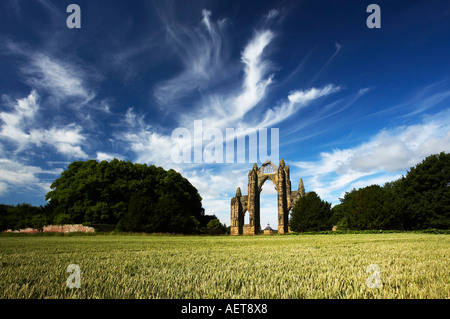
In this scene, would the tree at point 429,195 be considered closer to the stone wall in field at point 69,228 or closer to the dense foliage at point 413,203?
the dense foliage at point 413,203

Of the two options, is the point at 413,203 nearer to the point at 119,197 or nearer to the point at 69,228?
the point at 119,197

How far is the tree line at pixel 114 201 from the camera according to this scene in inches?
1176

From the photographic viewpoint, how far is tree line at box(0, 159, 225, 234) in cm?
2988

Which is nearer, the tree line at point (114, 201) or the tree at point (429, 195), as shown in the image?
the tree line at point (114, 201)

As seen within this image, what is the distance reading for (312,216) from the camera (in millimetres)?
38156

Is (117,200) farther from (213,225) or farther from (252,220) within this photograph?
(252,220)

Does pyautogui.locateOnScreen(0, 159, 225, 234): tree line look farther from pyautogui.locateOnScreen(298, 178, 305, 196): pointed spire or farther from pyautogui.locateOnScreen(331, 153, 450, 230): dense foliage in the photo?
pyautogui.locateOnScreen(298, 178, 305, 196): pointed spire

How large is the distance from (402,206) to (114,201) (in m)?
41.0

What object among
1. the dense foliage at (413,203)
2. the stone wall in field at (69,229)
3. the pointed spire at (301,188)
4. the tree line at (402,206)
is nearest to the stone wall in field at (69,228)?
the stone wall in field at (69,229)

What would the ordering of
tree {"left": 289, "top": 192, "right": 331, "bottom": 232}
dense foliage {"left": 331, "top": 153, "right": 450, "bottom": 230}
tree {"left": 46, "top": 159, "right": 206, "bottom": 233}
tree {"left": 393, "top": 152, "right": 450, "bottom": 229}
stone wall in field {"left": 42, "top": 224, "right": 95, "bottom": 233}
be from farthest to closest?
1. tree {"left": 289, "top": 192, "right": 331, "bottom": 232}
2. tree {"left": 393, "top": 152, "right": 450, "bottom": 229}
3. dense foliage {"left": 331, "top": 153, "right": 450, "bottom": 230}
4. tree {"left": 46, "top": 159, "right": 206, "bottom": 233}
5. stone wall in field {"left": 42, "top": 224, "right": 95, "bottom": 233}

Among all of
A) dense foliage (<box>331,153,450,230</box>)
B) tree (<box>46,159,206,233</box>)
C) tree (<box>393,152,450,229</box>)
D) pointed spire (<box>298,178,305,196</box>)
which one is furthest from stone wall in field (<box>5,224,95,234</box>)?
pointed spire (<box>298,178,305,196</box>)

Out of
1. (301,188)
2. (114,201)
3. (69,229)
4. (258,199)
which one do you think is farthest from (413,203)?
(69,229)

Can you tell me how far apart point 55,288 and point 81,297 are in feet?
1.68

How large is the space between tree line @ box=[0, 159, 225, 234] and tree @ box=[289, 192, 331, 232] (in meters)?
16.7
